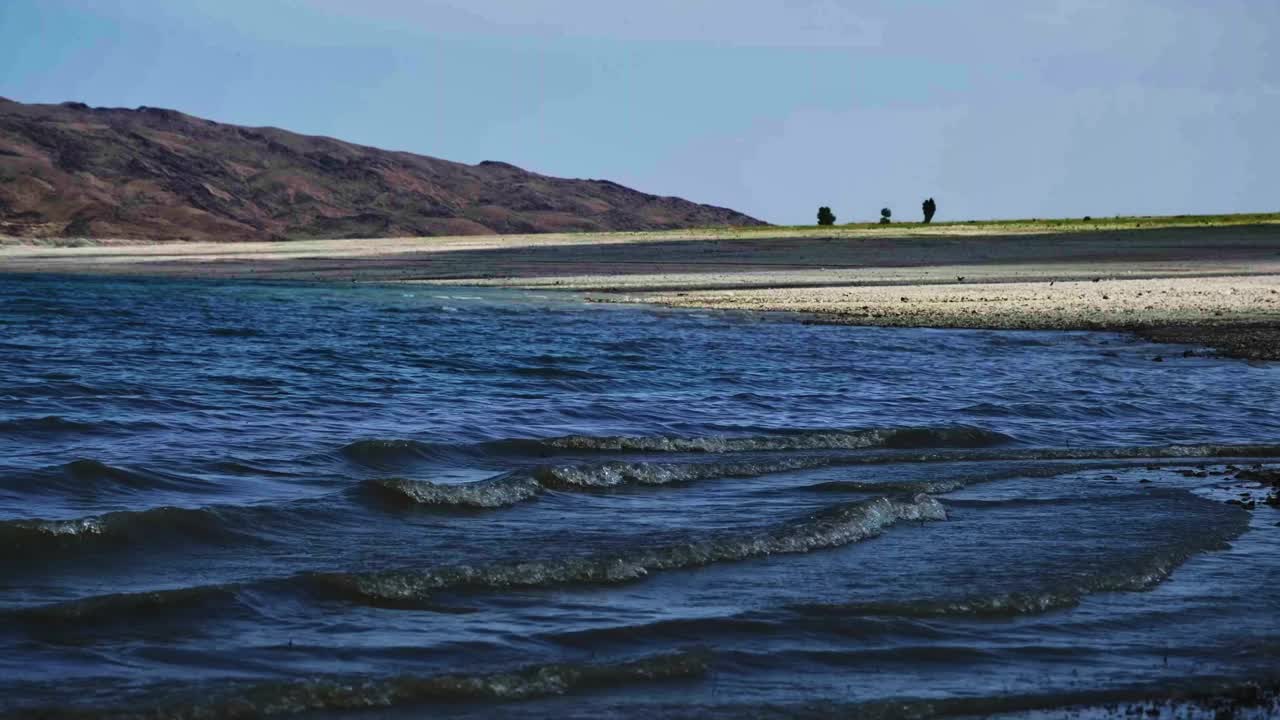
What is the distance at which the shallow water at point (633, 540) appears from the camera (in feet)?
24.2

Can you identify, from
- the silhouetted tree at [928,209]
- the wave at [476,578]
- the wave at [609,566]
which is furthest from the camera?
the silhouetted tree at [928,209]

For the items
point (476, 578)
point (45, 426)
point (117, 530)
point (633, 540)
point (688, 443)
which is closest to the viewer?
point (476, 578)

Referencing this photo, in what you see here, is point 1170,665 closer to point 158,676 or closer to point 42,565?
point 158,676

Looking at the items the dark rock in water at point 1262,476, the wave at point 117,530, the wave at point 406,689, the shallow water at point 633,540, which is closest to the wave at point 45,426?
the shallow water at point 633,540

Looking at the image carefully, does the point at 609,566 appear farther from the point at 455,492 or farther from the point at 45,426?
the point at 45,426

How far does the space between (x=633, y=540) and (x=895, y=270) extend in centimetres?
4519

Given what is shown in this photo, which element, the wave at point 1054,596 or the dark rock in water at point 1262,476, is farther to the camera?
the dark rock in water at point 1262,476

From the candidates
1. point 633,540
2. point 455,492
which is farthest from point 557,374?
point 633,540

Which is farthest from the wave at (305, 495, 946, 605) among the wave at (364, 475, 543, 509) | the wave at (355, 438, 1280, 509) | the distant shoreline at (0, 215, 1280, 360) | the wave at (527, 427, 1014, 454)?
the distant shoreline at (0, 215, 1280, 360)

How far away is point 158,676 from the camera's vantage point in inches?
286

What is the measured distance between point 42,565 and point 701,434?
8.24 meters

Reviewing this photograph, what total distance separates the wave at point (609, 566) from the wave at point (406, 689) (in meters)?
1.75

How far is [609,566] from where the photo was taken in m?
9.66

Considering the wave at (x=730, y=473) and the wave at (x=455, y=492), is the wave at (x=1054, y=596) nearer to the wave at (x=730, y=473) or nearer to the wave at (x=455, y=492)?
the wave at (x=730, y=473)
